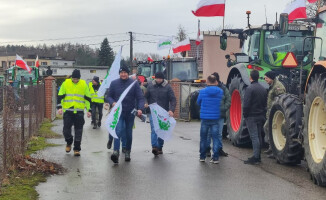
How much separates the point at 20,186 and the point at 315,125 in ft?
15.0

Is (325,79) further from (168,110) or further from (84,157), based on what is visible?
(84,157)

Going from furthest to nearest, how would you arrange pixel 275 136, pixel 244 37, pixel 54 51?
pixel 54 51, pixel 244 37, pixel 275 136

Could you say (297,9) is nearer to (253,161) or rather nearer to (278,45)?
(278,45)

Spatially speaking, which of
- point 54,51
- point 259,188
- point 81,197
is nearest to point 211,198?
point 259,188

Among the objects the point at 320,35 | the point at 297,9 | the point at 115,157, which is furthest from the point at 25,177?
the point at 297,9

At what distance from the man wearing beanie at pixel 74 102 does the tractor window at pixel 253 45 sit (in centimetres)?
428

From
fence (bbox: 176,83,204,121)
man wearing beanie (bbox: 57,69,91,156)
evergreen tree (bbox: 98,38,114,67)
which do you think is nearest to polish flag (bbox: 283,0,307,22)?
fence (bbox: 176,83,204,121)

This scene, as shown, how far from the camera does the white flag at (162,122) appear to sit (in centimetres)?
1052

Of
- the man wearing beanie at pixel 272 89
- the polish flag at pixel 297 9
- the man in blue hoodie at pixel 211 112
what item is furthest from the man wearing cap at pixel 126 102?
the polish flag at pixel 297 9

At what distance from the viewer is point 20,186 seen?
717 centimetres

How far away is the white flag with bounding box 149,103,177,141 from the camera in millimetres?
10523

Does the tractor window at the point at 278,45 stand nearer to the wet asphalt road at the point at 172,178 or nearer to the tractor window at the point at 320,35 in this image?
the wet asphalt road at the point at 172,178

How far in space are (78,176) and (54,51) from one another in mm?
109535

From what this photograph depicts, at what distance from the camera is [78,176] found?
27.1ft
